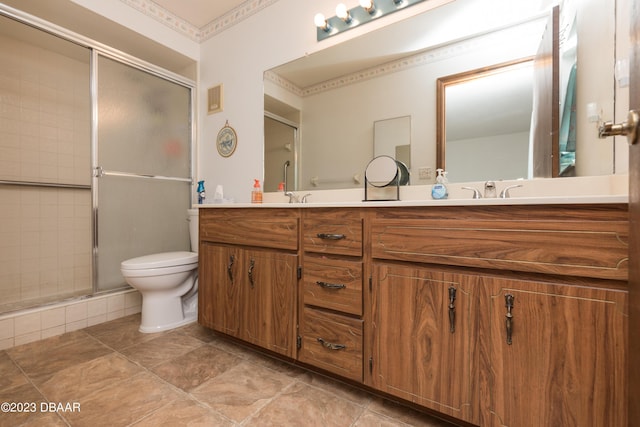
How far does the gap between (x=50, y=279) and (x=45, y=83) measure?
5.33 ft

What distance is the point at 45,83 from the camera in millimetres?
2324

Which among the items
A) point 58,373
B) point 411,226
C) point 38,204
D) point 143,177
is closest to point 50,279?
point 38,204

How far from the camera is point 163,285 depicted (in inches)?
70.4

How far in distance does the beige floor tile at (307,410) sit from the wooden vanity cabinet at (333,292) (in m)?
0.12

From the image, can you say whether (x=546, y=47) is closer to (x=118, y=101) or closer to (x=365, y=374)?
(x=365, y=374)

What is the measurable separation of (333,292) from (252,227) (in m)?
0.55

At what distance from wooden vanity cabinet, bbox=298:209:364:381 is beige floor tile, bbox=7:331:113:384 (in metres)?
1.20

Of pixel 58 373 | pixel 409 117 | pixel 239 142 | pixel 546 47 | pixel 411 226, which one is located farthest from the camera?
pixel 239 142

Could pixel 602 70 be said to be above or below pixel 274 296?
above

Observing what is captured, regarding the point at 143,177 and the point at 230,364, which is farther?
the point at 143,177

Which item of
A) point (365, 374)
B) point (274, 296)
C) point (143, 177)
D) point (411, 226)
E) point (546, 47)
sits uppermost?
point (546, 47)

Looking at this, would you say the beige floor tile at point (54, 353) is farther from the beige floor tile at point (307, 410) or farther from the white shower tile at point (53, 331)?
the beige floor tile at point (307, 410)

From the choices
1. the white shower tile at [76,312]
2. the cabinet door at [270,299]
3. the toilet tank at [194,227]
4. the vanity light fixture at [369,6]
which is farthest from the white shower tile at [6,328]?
the vanity light fixture at [369,6]

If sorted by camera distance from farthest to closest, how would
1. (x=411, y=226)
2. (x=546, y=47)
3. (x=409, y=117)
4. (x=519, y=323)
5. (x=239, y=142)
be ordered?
(x=239, y=142) → (x=409, y=117) → (x=546, y=47) → (x=411, y=226) → (x=519, y=323)
